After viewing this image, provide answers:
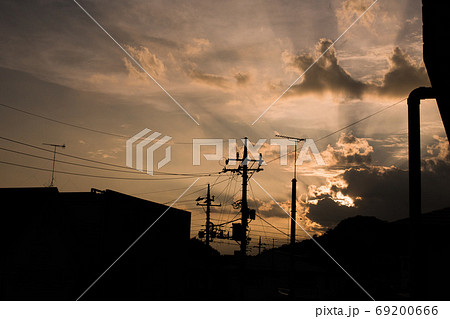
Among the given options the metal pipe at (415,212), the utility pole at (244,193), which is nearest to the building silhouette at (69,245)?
the utility pole at (244,193)

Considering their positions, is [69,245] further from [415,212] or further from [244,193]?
[415,212]

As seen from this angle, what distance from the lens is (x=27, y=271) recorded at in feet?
75.6

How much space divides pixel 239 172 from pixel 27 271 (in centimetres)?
1592

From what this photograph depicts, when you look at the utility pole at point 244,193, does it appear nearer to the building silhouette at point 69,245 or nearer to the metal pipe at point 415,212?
the building silhouette at point 69,245

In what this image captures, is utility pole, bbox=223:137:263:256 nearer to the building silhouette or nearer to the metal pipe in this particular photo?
the building silhouette

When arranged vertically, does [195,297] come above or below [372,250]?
below

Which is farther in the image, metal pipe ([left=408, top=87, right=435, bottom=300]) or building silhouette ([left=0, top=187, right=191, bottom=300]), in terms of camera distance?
building silhouette ([left=0, top=187, right=191, bottom=300])

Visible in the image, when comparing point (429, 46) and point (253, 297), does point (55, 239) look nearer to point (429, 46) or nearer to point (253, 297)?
point (253, 297)

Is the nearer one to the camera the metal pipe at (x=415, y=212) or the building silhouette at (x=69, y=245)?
the metal pipe at (x=415, y=212)

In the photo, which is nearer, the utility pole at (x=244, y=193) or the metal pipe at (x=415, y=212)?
the metal pipe at (x=415, y=212)

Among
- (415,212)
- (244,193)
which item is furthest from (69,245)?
(415,212)

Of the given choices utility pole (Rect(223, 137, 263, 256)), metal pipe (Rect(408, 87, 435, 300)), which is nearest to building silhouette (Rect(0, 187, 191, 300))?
utility pole (Rect(223, 137, 263, 256))
